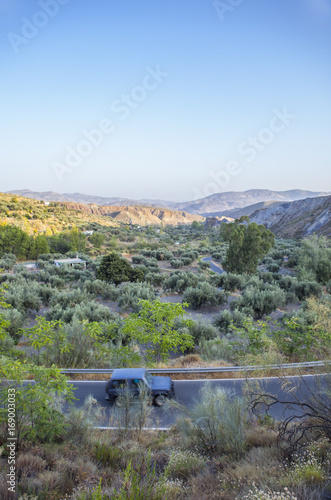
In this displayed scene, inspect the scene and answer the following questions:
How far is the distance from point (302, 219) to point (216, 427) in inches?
3417

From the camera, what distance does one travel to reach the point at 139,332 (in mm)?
9266

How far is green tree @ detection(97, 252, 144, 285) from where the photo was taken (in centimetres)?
2314

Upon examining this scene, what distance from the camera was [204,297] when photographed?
58.9 feet

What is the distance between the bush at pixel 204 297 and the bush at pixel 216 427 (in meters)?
12.7

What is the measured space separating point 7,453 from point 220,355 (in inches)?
285

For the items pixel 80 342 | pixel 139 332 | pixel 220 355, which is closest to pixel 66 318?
pixel 80 342

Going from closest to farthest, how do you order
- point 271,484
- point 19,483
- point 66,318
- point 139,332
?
point 271,484 → point 19,483 → point 139,332 → point 66,318

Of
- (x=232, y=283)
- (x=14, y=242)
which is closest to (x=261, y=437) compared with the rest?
(x=232, y=283)

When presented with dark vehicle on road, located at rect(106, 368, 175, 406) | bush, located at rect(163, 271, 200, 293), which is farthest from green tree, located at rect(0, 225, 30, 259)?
dark vehicle on road, located at rect(106, 368, 175, 406)

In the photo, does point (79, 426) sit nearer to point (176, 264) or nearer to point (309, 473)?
point (309, 473)

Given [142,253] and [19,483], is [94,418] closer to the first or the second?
[19,483]

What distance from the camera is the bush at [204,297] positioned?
1786 cm

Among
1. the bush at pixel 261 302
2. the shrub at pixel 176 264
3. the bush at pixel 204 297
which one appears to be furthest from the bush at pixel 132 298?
the shrub at pixel 176 264

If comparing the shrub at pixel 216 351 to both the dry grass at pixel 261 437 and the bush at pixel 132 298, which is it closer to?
the dry grass at pixel 261 437
